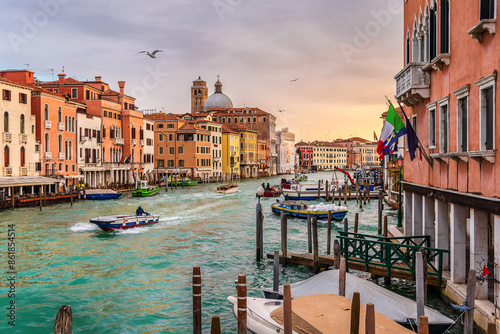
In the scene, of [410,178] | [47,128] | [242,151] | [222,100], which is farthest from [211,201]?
[222,100]

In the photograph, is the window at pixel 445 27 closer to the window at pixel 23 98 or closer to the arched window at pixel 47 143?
the window at pixel 23 98

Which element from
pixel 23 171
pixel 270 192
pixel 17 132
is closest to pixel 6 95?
pixel 17 132

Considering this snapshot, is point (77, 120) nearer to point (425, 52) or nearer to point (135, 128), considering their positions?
point (135, 128)

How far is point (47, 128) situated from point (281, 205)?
1712cm

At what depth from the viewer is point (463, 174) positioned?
7473 millimetres

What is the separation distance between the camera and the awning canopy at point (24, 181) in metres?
25.8

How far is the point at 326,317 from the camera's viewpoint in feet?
21.0

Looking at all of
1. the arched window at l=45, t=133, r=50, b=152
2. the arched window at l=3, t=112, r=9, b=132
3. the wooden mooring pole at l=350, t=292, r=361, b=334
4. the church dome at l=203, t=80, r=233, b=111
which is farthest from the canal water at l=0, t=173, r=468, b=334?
the church dome at l=203, t=80, r=233, b=111

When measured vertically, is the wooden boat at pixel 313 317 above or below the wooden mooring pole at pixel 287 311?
below

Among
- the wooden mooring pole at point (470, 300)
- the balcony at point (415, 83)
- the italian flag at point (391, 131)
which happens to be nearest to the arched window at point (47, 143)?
the italian flag at point (391, 131)

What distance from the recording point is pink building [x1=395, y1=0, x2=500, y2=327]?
6.38 metres

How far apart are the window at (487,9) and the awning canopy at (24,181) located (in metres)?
24.3

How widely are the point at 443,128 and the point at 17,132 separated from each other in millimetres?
25688

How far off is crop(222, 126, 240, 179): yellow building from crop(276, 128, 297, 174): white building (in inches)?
1040
